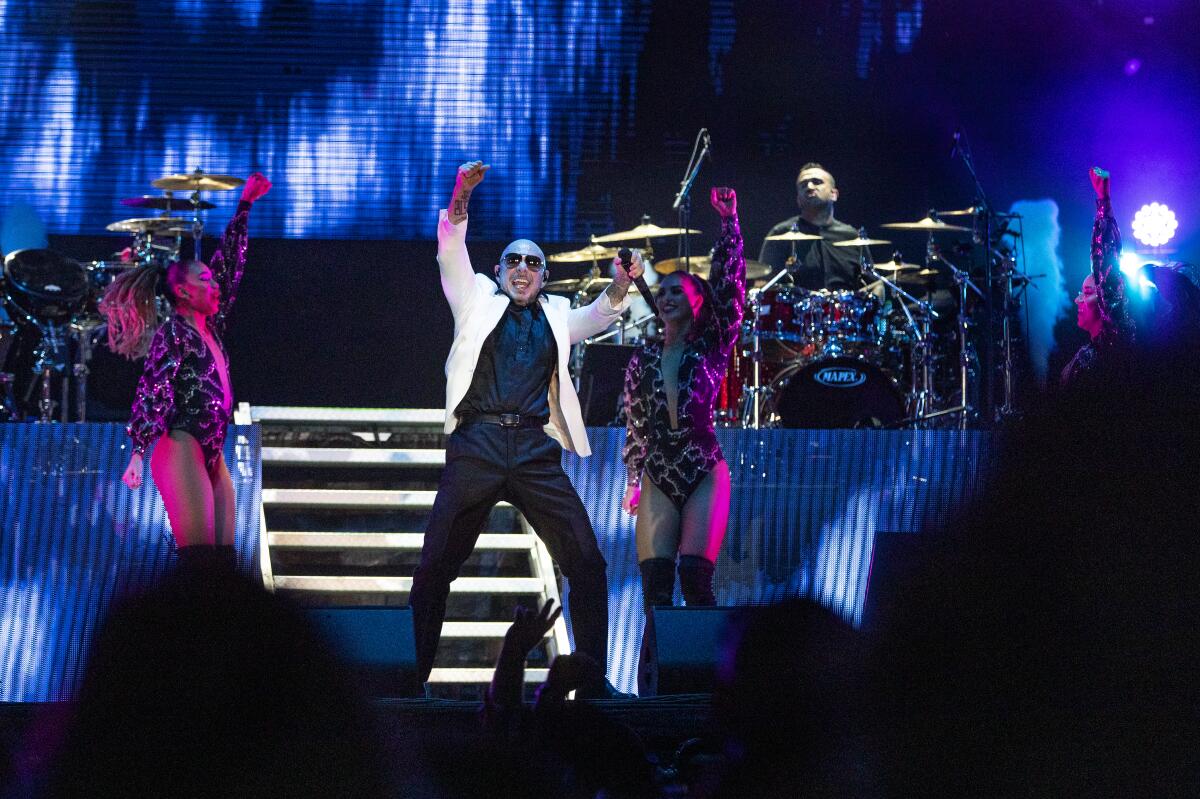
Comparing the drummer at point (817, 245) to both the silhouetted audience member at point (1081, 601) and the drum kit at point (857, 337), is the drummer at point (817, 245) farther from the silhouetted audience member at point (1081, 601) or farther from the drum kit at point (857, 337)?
the silhouetted audience member at point (1081, 601)

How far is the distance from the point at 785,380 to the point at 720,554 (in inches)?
93.6

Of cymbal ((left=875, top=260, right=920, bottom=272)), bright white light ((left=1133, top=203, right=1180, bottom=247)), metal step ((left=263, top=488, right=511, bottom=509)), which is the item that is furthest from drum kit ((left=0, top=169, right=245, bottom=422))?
bright white light ((left=1133, top=203, right=1180, bottom=247))

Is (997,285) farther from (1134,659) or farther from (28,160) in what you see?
(1134,659)

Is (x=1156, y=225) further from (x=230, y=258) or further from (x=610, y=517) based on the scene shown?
(x=230, y=258)

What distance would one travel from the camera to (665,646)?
4445 millimetres

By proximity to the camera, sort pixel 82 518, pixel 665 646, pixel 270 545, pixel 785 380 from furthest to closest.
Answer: pixel 785 380
pixel 270 545
pixel 82 518
pixel 665 646

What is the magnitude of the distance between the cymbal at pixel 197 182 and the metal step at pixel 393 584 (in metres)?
3.45

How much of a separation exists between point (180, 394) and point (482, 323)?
4.60 ft

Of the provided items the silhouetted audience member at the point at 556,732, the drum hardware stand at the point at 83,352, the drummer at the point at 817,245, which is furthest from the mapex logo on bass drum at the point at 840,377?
the silhouetted audience member at the point at 556,732

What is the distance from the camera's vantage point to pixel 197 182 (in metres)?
10.4

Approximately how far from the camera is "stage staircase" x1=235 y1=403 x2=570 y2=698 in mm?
7855

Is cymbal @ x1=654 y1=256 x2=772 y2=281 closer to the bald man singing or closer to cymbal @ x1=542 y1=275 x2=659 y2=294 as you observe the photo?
cymbal @ x1=542 y1=275 x2=659 y2=294

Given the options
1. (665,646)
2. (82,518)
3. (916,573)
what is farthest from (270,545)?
(916,573)

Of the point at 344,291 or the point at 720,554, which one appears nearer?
the point at 720,554
